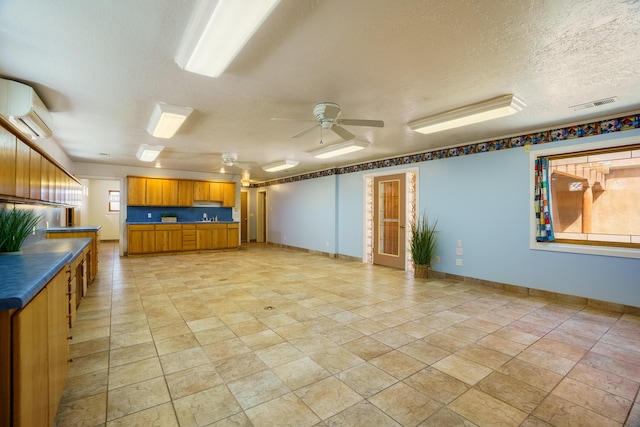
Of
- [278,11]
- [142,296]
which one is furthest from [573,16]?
[142,296]

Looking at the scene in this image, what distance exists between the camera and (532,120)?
3902 mm

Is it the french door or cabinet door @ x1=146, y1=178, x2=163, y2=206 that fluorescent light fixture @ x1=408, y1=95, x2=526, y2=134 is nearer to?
the french door

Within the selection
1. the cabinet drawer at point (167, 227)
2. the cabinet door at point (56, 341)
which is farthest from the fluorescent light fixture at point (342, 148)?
the cabinet drawer at point (167, 227)

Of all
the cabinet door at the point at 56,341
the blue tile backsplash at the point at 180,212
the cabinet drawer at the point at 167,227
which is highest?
the blue tile backsplash at the point at 180,212

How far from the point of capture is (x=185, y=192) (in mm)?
8586

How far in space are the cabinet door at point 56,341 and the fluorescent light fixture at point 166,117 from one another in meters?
2.08

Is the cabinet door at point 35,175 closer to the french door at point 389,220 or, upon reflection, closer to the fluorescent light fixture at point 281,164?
the fluorescent light fixture at point 281,164

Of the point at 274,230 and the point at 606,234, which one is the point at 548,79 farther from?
the point at 274,230

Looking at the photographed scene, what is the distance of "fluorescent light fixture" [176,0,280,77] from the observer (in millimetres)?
1671

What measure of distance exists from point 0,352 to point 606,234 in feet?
18.8

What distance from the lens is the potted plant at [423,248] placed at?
5.50 m

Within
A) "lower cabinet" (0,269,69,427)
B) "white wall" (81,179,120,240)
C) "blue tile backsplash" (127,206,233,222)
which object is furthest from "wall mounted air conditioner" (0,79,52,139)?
"white wall" (81,179,120,240)

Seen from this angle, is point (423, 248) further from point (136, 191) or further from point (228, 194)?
point (136, 191)

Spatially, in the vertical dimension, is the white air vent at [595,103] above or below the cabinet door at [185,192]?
above
